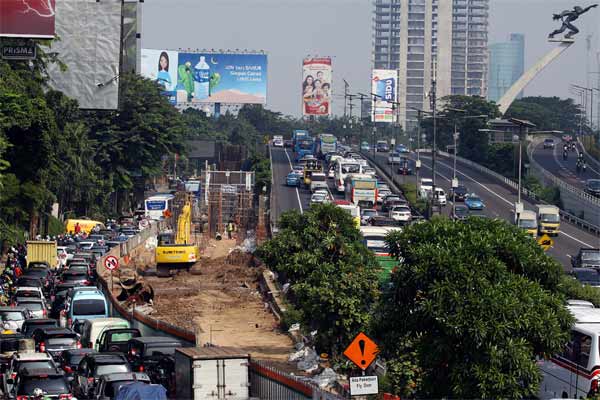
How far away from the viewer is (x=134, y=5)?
83.9 meters

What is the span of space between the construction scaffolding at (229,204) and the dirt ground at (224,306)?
561 inches

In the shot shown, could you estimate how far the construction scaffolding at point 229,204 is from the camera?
84.2m

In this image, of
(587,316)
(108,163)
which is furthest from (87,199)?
(587,316)

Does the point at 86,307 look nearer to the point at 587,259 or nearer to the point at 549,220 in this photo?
the point at 587,259

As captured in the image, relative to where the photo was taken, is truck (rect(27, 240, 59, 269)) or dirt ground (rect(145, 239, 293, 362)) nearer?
dirt ground (rect(145, 239, 293, 362))

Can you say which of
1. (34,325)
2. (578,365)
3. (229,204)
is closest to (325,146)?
(229,204)

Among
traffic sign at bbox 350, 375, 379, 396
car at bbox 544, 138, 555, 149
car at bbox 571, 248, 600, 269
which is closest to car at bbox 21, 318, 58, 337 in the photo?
traffic sign at bbox 350, 375, 379, 396

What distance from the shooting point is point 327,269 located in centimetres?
3156

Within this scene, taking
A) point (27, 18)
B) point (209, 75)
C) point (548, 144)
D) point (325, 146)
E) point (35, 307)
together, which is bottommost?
point (35, 307)

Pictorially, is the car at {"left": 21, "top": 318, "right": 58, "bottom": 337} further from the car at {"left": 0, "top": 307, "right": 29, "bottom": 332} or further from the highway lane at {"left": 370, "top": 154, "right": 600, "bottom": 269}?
the highway lane at {"left": 370, "top": 154, "right": 600, "bottom": 269}

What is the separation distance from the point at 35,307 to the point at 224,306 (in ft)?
36.5

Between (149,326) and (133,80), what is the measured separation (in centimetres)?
7644

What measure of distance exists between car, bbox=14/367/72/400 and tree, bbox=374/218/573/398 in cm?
550

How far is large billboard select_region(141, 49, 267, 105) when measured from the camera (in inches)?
5861
